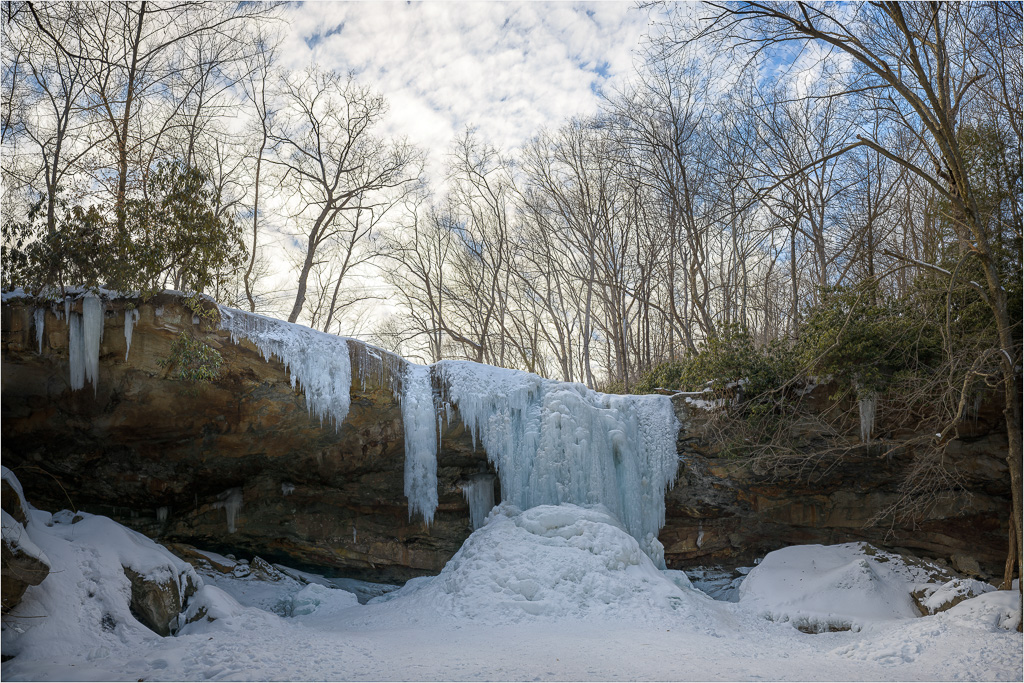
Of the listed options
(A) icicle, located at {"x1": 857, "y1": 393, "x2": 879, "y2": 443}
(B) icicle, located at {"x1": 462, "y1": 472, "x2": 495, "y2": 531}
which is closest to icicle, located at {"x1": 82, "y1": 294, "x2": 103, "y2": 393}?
(B) icicle, located at {"x1": 462, "y1": 472, "x2": 495, "y2": 531}

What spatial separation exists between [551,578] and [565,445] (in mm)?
2275

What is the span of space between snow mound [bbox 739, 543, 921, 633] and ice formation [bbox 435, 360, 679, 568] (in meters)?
1.52

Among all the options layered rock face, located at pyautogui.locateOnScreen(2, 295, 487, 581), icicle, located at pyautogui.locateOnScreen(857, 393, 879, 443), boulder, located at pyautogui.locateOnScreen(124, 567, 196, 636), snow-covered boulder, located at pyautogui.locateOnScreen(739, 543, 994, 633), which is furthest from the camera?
icicle, located at pyautogui.locateOnScreen(857, 393, 879, 443)

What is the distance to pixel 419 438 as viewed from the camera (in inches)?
361

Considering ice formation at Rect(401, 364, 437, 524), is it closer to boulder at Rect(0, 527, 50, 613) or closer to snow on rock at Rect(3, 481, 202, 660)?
snow on rock at Rect(3, 481, 202, 660)

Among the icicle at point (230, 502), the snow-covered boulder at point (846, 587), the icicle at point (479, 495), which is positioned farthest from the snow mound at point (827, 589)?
the icicle at point (230, 502)

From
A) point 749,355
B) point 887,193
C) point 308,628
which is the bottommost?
point 308,628

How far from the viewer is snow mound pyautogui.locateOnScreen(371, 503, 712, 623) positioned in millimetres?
7336

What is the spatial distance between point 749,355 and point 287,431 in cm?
689

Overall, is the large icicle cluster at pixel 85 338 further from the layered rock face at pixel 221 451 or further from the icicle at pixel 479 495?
the icicle at pixel 479 495

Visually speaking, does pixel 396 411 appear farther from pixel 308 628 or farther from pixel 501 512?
pixel 308 628

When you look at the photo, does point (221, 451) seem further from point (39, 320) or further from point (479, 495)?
point (479, 495)

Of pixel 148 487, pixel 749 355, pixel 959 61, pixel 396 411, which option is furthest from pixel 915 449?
pixel 148 487

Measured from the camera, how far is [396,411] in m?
8.96
